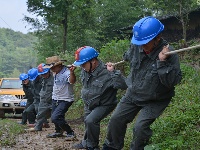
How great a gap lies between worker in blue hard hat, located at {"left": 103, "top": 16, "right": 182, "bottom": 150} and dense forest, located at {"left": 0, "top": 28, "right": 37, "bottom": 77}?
255 ft

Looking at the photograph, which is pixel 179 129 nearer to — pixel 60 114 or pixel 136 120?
pixel 136 120

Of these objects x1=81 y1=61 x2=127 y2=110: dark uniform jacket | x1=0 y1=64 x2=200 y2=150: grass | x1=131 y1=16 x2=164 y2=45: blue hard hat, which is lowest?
x1=0 y1=64 x2=200 y2=150: grass

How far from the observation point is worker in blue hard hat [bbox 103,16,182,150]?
4160 mm

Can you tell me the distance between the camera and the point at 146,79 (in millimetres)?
4430

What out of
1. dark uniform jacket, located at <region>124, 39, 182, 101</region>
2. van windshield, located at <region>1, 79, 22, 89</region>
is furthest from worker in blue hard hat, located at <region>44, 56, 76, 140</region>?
van windshield, located at <region>1, 79, 22, 89</region>

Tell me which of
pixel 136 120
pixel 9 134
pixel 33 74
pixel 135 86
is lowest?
pixel 9 134

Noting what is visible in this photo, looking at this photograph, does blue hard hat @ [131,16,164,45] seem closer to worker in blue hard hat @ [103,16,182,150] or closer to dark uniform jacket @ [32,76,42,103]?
worker in blue hard hat @ [103,16,182,150]

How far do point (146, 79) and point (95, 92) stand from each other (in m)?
1.50

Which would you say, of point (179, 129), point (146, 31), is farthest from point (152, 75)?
point (179, 129)

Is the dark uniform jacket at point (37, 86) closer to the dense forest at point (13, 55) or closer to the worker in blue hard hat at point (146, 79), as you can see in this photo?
the worker in blue hard hat at point (146, 79)

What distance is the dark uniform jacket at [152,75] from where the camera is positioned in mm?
4137

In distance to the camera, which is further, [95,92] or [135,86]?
[95,92]

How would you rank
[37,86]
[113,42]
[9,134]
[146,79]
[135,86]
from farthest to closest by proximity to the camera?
[113,42] < [37,86] < [9,134] < [135,86] < [146,79]

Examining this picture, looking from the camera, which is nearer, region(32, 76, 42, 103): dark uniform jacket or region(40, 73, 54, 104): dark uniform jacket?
region(40, 73, 54, 104): dark uniform jacket
